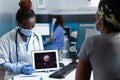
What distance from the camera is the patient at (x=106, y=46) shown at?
104cm

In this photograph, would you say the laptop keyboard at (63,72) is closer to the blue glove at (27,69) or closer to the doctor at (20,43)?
the blue glove at (27,69)

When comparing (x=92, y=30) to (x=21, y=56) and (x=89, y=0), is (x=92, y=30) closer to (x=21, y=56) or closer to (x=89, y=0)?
(x=21, y=56)

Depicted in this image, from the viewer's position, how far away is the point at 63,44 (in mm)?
3215

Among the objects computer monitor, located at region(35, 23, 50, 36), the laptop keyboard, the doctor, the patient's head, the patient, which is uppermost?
the patient

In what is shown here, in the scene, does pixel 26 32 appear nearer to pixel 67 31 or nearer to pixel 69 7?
pixel 67 31

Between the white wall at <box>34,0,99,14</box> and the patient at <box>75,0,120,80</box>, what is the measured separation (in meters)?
2.82

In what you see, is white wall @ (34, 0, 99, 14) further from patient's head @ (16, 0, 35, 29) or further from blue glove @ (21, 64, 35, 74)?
blue glove @ (21, 64, 35, 74)

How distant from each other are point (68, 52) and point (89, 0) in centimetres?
115

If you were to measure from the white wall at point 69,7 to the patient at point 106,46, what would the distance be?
282cm

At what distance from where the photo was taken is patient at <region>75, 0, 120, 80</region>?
1.04 meters

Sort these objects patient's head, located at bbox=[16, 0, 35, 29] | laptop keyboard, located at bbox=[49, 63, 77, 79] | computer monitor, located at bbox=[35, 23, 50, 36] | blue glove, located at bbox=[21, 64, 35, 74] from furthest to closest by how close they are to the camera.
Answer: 1. computer monitor, located at bbox=[35, 23, 50, 36]
2. patient's head, located at bbox=[16, 0, 35, 29]
3. blue glove, located at bbox=[21, 64, 35, 74]
4. laptop keyboard, located at bbox=[49, 63, 77, 79]

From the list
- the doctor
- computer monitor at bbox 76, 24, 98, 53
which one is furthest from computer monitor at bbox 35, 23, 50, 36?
the doctor

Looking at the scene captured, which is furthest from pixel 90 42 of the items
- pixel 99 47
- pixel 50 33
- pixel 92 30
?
pixel 50 33

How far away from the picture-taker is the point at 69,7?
401cm
